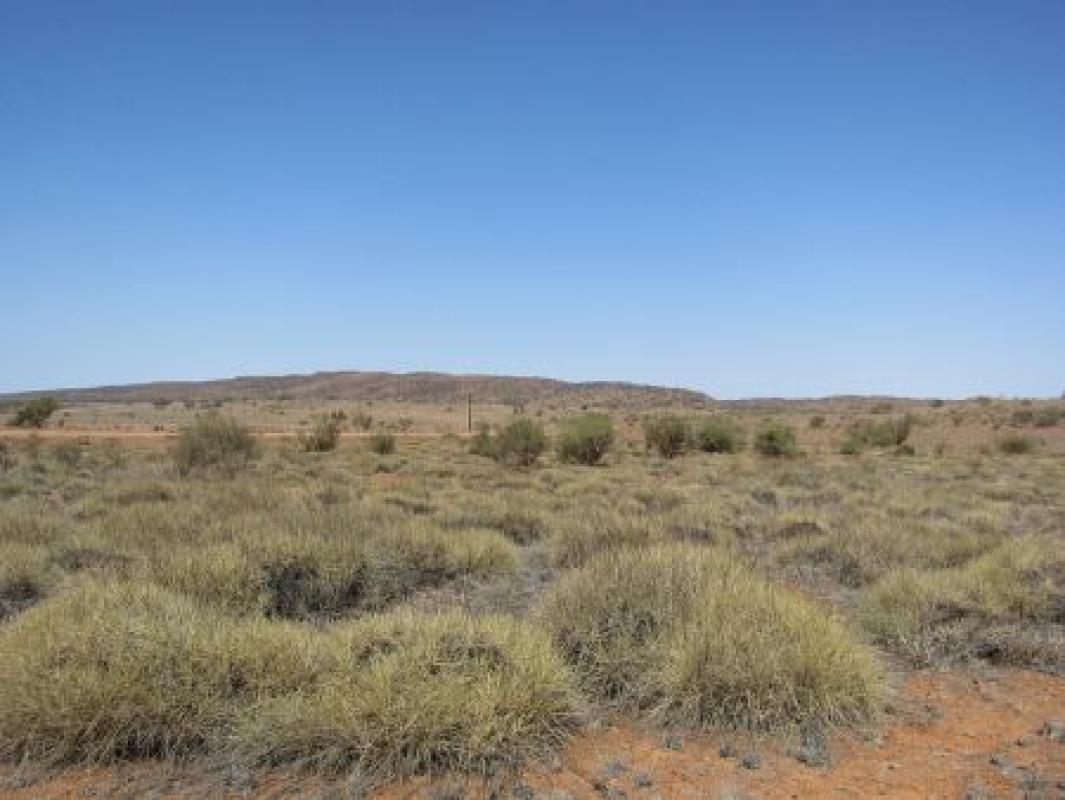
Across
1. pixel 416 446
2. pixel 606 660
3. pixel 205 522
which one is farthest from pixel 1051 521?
pixel 416 446

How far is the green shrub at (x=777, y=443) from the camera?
3725 centimetres

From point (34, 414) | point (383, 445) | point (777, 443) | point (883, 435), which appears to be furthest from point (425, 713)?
point (34, 414)

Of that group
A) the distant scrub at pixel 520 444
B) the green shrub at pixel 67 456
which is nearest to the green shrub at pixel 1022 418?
the distant scrub at pixel 520 444

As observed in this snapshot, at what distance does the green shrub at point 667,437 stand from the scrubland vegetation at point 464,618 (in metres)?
21.0

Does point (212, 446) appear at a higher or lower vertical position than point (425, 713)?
higher

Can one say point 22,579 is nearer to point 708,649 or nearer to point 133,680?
point 133,680

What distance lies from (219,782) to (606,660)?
9.22 feet

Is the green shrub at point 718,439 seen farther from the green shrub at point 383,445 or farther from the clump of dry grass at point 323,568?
the clump of dry grass at point 323,568

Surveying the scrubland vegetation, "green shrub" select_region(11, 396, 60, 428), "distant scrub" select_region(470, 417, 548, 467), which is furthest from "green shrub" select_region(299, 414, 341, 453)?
"green shrub" select_region(11, 396, 60, 428)

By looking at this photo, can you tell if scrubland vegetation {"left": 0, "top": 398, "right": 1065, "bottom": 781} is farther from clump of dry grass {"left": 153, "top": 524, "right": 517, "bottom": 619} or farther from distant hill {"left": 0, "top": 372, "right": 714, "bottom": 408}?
distant hill {"left": 0, "top": 372, "right": 714, "bottom": 408}

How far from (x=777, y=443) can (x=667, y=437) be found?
4551 mm

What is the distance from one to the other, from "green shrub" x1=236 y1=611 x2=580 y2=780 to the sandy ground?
0.46 feet

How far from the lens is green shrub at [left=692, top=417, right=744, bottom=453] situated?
1572 inches

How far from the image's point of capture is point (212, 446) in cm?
2577
